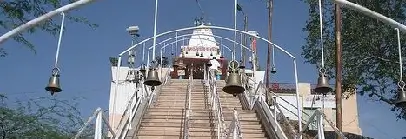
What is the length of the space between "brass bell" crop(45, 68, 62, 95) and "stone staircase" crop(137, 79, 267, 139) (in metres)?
6.47

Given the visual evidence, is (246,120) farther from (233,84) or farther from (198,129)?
(233,84)

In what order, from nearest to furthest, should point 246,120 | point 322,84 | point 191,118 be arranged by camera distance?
point 322,84, point 246,120, point 191,118

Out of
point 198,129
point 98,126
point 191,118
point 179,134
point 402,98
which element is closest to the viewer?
point 402,98

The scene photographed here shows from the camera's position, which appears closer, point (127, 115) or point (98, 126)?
point (98, 126)

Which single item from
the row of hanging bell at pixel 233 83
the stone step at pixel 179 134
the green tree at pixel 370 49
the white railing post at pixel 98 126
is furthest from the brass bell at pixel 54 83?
the green tree at pixel 370 49

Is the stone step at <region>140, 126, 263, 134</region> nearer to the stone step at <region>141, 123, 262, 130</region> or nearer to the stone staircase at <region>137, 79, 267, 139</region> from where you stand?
the stone staircase at <region>137, 79, 267, 139</region>

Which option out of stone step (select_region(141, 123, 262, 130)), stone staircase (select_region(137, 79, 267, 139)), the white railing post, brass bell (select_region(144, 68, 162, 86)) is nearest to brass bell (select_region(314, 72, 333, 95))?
brass bell (select_region(144, 68, 162, 86))

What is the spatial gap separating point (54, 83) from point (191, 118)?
8450 millimetres

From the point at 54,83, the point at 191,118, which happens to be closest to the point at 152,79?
the point at 54,83

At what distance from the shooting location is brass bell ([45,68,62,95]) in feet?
28.2

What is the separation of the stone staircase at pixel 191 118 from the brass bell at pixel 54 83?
6.47 metres

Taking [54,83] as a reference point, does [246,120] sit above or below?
below

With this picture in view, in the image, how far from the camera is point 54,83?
28.3 feet

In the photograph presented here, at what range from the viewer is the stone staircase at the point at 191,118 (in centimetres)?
1531
